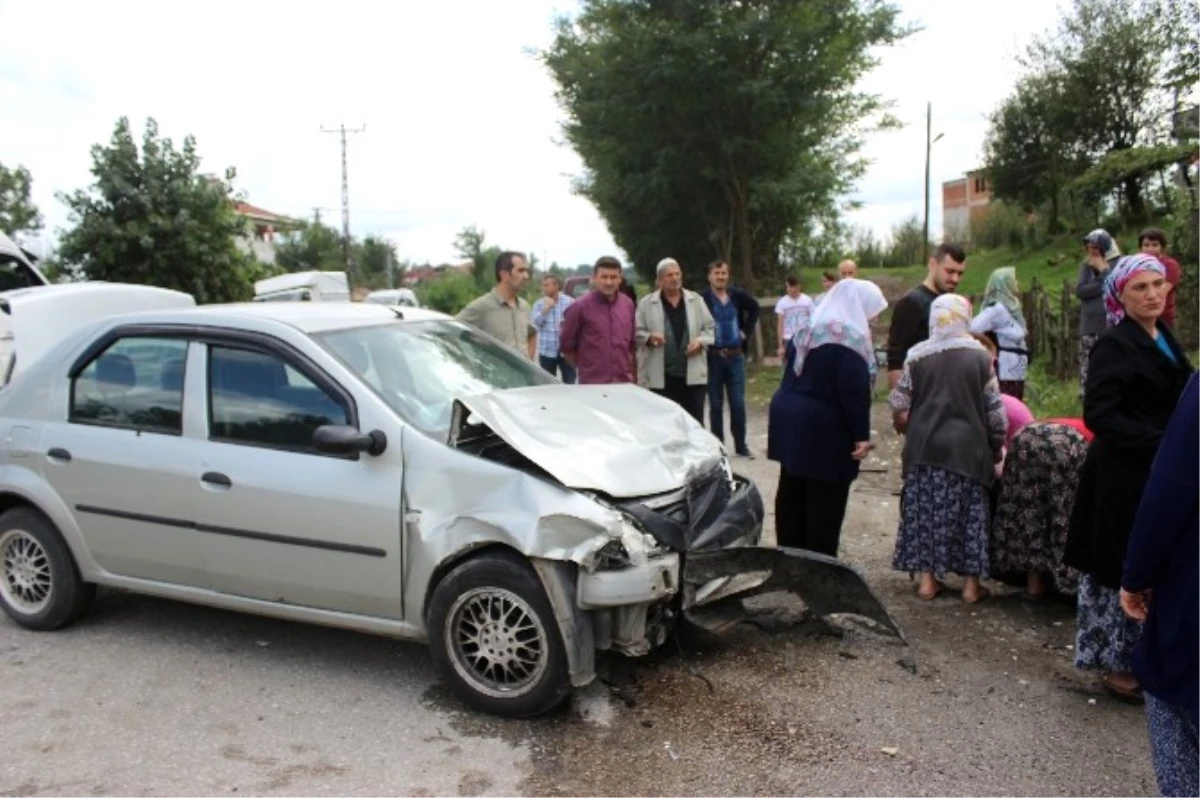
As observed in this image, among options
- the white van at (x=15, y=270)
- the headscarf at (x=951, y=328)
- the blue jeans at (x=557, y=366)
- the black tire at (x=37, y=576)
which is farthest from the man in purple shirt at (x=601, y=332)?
the white van at (x=15, y=270)

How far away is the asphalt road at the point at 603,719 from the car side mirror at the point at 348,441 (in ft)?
3.57

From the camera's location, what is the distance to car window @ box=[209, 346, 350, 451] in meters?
4.13

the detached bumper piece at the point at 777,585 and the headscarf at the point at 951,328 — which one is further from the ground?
the headscarf at the point at 951,328

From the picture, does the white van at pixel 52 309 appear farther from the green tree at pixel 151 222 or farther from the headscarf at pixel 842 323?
the green tree at pixel 151 222

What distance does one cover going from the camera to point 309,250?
62.3 m

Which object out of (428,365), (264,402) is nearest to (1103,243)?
(428,365)

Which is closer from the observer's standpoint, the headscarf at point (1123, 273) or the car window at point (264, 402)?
the headscarf at point (1123, 273)

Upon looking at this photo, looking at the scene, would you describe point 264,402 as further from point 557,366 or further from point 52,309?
point 557,366

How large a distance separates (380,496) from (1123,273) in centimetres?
305

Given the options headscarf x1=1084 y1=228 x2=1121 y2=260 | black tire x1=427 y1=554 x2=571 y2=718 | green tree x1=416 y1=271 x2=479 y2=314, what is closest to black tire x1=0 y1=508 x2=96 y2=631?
black tire x1=427 y1=554 x2=571 y2=718

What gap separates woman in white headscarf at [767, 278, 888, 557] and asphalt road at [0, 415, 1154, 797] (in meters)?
0.66

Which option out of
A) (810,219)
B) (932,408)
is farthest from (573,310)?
(810,219)

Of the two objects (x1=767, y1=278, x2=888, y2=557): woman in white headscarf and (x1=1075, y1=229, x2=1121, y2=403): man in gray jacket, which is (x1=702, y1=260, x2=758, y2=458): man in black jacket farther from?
(x1=767, y1=278, x2=888, y2=557): woman in white headscarf

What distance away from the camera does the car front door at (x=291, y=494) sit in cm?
392
